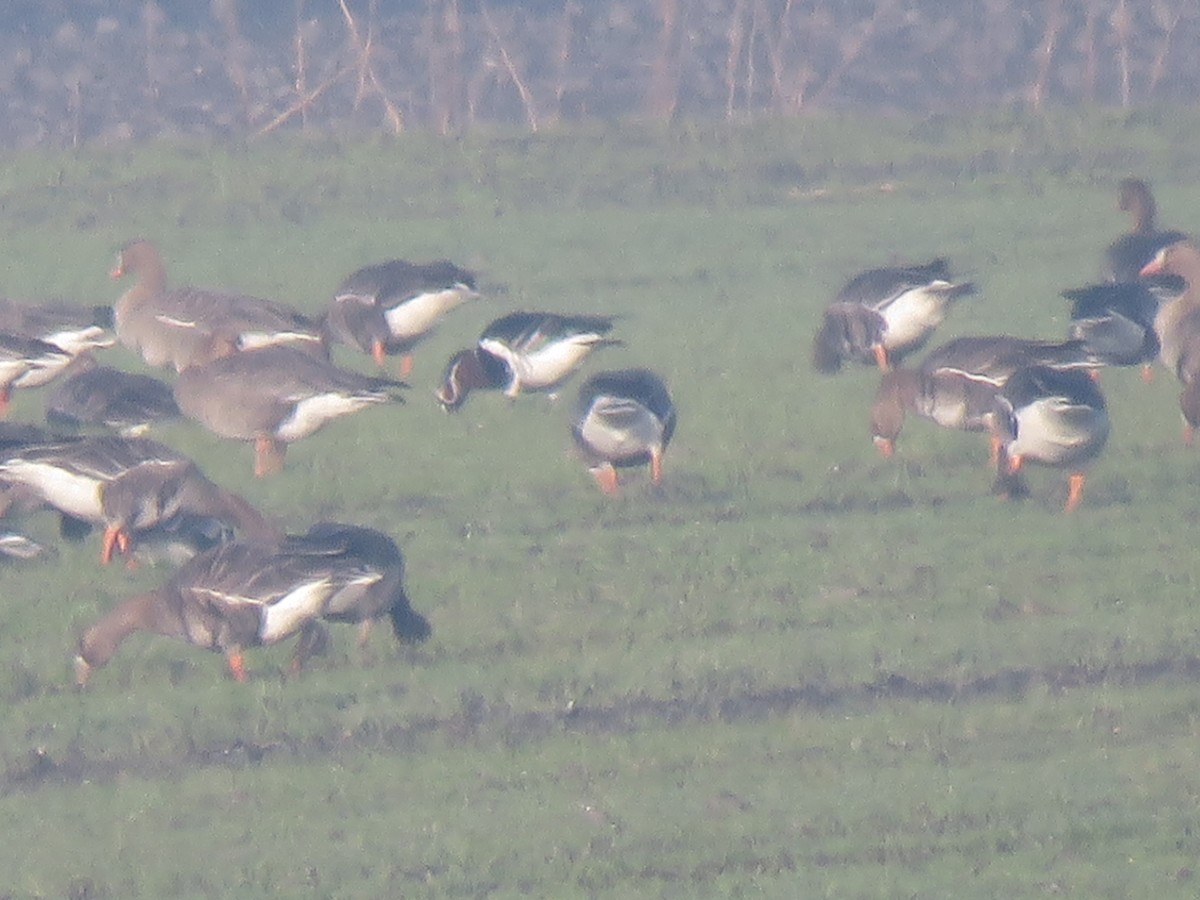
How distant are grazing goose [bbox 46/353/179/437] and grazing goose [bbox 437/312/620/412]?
5.92ft

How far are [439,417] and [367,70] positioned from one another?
870 cm

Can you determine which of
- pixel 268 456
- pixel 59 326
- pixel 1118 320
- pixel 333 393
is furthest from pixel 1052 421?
pixel 59 326

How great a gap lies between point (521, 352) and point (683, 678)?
157 inches

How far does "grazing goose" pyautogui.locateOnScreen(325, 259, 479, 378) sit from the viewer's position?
504 inches

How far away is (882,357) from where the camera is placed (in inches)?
493

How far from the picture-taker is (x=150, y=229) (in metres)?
17.5

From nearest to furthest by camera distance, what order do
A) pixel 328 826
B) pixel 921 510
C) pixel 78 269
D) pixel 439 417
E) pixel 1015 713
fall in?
pixel 328 826
pixel 1015 713
pixel 921 510
pixel 439 417
pixel 78 269

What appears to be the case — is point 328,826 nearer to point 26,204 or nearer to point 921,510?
point 921,510

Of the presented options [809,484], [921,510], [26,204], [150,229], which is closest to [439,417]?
[809,484]

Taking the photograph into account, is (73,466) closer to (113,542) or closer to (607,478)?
(113,542)

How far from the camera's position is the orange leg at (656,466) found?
1054 centimetres

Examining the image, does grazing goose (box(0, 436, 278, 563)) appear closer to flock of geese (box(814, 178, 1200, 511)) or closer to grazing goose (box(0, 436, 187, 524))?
grazing goose (box(0, 436, 187, 524))

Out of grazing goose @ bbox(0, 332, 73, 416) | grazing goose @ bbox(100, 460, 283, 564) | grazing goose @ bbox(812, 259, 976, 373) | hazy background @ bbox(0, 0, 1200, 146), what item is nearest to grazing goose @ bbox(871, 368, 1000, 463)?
grazing goose @ bbox(812, 259, 976, 373)

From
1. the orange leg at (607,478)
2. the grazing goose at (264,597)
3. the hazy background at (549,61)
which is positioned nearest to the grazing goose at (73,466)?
the grazing goose at (264,597)
